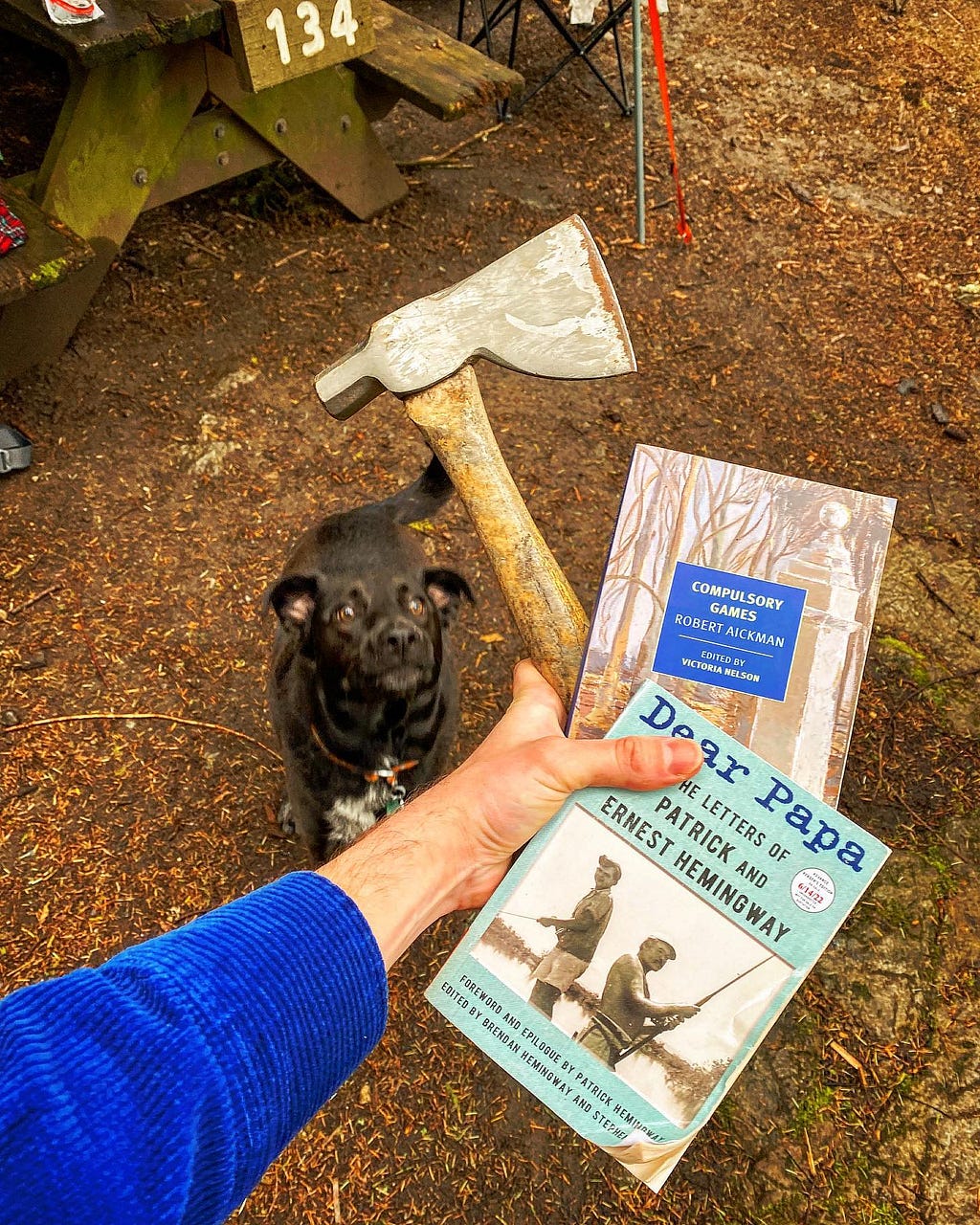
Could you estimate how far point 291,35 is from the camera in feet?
14.3

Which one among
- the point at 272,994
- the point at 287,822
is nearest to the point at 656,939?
the point at 272,994

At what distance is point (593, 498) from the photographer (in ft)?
16.0

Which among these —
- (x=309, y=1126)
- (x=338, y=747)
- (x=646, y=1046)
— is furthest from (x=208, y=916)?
(x=309, y=1126)

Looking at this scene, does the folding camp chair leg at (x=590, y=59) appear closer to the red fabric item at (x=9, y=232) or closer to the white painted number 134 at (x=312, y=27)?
the white painted number 134 at (x=312, y=27)

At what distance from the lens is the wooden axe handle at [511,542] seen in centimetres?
227

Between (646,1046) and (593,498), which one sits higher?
(646,1046)

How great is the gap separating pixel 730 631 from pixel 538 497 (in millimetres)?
2836

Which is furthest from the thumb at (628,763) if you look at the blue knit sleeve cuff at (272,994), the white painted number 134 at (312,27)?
the white painted number 134 at (312,27)

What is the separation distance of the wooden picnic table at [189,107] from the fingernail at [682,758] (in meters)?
3.63

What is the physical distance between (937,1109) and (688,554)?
243cm

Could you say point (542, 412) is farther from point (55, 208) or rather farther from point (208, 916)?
point (208, 916)

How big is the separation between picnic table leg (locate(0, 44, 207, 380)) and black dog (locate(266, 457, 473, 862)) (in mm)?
2292

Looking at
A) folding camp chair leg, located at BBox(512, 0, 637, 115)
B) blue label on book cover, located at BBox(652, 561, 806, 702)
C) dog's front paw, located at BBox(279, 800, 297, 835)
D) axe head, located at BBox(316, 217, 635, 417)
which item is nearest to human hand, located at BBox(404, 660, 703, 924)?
blue label on book cover, located at BBox(652, 561, 806, 702)

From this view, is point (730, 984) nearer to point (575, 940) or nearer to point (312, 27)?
point (575, 940)
